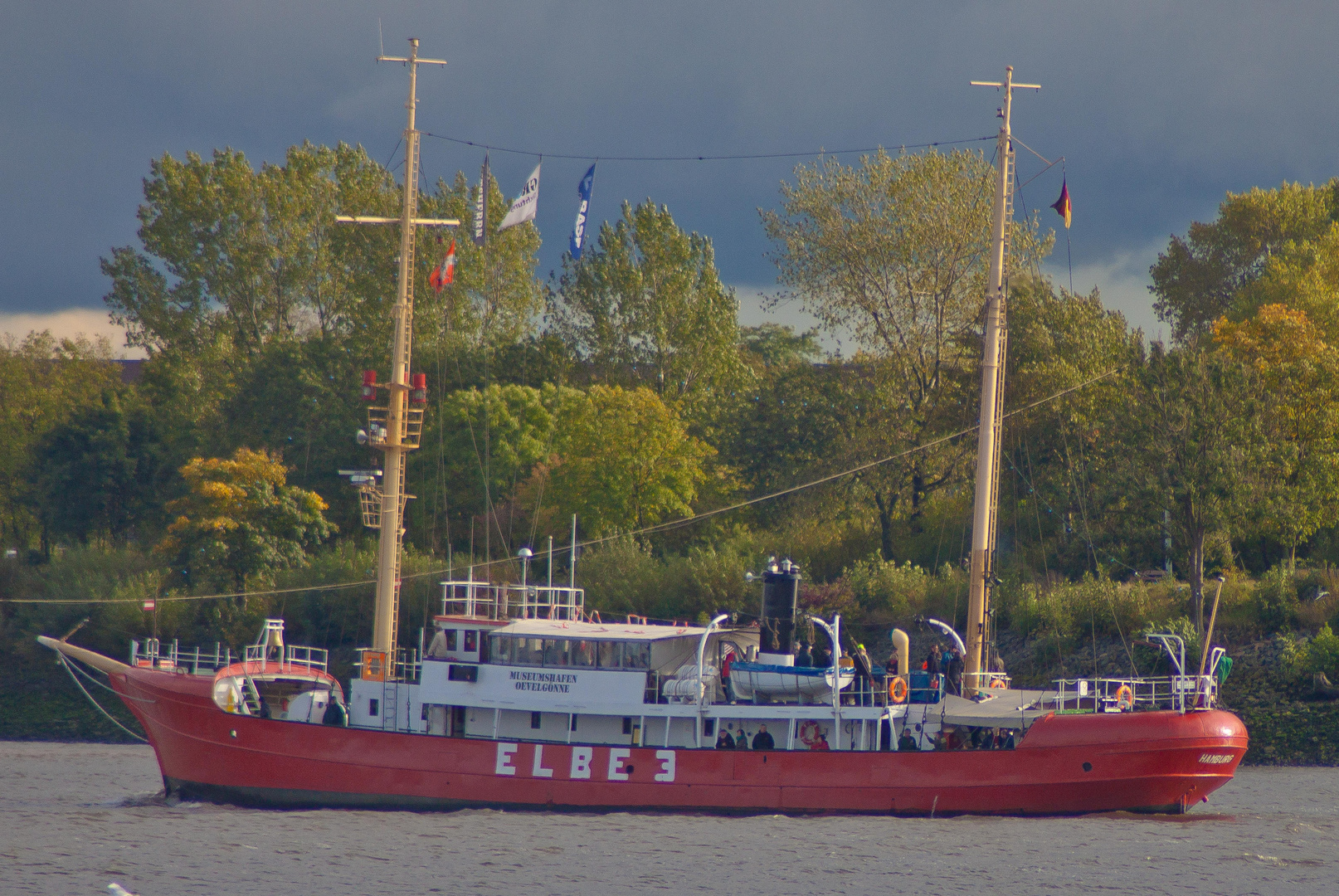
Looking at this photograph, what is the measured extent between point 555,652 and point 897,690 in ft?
23.0

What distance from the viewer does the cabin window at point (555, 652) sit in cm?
2777

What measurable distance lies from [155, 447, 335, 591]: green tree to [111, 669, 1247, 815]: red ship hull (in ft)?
71.4

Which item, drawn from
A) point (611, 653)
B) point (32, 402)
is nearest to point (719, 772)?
point (611, 653)

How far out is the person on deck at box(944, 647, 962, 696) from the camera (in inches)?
1144

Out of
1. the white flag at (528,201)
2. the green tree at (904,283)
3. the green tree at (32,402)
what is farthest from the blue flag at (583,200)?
the green tree at (32,402)

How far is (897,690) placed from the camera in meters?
26.5

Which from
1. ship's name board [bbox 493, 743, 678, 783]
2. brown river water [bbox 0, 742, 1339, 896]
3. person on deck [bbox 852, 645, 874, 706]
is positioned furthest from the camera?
person on deck [bbox 852, 645, 874, 706]

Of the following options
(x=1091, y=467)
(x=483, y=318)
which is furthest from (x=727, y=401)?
(x=1091, y=467)

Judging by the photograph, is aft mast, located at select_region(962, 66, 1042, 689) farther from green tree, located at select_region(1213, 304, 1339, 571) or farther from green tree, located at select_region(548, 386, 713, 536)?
green tree, located at select_region(548, 386, 713, 536)

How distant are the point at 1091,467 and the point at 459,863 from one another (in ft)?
88.8

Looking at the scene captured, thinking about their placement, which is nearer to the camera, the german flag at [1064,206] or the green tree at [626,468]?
the german flag at [1064,206]

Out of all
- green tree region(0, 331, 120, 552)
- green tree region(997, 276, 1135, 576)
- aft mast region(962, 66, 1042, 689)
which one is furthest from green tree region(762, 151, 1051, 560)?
green tree region(0, 331, 120, 552)

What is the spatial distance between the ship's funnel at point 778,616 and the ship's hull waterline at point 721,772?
236cm

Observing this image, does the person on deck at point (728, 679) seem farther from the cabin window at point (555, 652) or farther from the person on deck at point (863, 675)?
the cabin window at point (555, 652)
